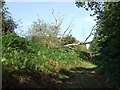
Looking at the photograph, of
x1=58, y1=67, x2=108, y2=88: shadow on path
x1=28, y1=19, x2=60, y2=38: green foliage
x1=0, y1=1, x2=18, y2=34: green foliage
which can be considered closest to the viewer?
x1=58, y1=67, x2=108, y2=88: shadow on path

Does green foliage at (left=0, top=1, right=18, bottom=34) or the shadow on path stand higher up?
green foliage at (left=0, top=1, right=18, bottom=34)

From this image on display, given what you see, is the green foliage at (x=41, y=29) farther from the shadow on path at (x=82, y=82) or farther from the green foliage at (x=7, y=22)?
the shadow on path at (x=82, y=82)

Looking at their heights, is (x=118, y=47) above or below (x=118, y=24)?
below

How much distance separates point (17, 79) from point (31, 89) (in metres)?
0.95

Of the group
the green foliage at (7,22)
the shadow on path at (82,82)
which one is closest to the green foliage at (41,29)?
the green foliage at (7,22)

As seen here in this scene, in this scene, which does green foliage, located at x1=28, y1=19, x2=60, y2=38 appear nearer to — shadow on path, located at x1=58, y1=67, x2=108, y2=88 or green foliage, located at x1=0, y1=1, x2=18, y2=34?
green foliage, located at x1=0, y1=1, x2=18, y2=34

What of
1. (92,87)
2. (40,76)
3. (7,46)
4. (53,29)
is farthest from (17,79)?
(53,29)

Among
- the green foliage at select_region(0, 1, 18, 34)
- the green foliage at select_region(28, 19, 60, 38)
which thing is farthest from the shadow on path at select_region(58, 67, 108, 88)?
the green foliage at select_region(28, 19, 60, 38)

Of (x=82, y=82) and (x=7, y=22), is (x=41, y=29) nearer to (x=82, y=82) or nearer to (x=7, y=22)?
(x=7, y=22)

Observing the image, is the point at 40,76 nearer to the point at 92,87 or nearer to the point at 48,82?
the point at 48,82

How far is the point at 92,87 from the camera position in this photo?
8.56 metres

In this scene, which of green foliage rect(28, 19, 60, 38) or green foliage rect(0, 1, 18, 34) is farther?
green foliage rect(28, 19, 60, 38)

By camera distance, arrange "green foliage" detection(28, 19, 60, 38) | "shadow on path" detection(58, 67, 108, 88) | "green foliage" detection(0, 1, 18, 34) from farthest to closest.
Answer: "green foliage" detection(28, 19, 60, 38), "green foliage" detection(0, 1, 18, 34), "shadow on path" detection(58, 67, 108, 88)

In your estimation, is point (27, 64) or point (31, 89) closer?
point (31, 89)
